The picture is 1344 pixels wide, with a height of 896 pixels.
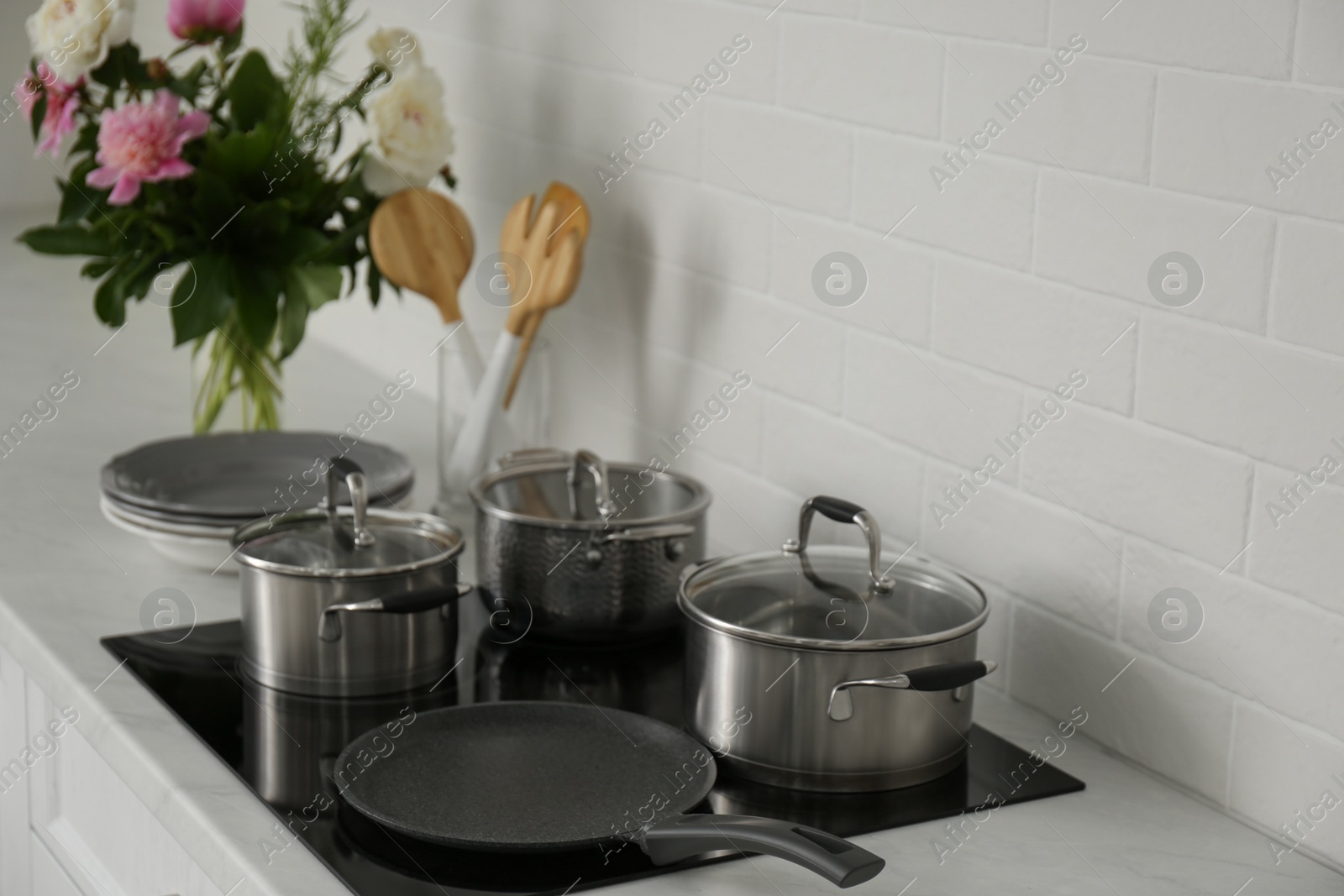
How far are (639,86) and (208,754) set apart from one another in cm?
80

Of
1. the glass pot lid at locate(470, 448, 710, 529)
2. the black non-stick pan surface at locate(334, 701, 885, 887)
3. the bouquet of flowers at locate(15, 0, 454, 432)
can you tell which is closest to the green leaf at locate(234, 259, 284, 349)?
the bouquet of flowers at locate(15, 0, 454, 432)

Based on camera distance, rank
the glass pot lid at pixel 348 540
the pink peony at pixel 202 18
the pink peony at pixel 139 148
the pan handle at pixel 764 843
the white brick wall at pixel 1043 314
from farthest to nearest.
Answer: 1. the pink peony at pixel 202 18
2. the pink peony at pixel 139 148
3. the glass pot lid at pixel 348 540
4. the white brick wall at pixel 1043 314
5. the pan handle at pixel 764 843

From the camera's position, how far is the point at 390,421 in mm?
1907

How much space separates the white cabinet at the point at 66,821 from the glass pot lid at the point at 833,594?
1.29ft

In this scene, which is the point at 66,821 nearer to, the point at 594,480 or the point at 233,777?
the point at 233,777

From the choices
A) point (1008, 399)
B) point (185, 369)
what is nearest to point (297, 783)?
point (1008, 399)

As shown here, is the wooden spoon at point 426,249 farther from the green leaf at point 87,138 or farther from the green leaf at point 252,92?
the green leaf at point 87,138

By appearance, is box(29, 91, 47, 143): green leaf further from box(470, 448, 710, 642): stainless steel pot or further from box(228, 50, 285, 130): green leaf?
box(470, 448, 710, 642): stainless steel pot

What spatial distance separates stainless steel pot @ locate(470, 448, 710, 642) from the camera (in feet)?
4.02

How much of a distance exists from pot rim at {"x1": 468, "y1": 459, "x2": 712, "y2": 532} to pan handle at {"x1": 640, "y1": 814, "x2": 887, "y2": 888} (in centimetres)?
34

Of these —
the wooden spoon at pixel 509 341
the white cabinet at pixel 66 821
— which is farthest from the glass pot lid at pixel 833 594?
the wooden spoon at pixel 509 341

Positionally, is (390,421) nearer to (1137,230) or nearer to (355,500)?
(355,500)

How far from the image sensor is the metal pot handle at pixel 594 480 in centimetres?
124

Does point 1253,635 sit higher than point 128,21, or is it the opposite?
point 128,21
